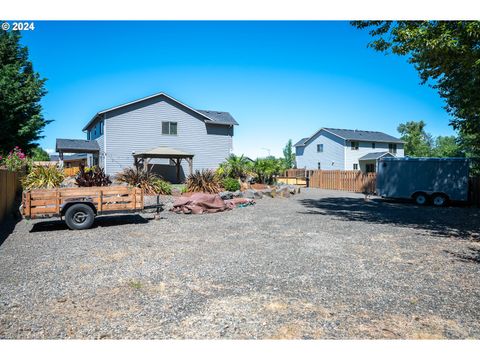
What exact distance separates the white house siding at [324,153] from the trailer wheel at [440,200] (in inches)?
1016

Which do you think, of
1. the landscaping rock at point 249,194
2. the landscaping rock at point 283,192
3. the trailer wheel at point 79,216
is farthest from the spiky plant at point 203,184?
the trailer wheel at point 79,216

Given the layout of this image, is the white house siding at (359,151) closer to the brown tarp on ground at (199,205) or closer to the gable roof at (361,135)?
the gable roof at (361,135)

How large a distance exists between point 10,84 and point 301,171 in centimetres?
3032

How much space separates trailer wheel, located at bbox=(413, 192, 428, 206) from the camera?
693 inches

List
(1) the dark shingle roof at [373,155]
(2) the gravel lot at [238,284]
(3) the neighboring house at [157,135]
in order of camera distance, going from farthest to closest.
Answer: (1) the dark shingle roof at [373,155]
(3) the neighboring house at [157,135]
(2) the gravel lot at [238,284]

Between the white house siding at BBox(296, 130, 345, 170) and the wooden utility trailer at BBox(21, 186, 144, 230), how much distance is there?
37.6m

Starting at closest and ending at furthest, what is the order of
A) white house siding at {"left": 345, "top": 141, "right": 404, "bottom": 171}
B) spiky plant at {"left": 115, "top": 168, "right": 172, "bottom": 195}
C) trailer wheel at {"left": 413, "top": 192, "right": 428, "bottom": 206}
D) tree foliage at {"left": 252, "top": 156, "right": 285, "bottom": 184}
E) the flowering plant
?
the flowering plant < spiky plant at {"left": 115, "top": 168, "right": 172, "bottom": 195} < trailer wheel at {"left": 413, "top": 192, "right": 428, "bottom": 206} < tree foliage at {"left": 252, "top": 156, "right": 285, "bottom": 184} < white house siding at {"left": 345, "top": 141, "right": 404, "bottom": 171}

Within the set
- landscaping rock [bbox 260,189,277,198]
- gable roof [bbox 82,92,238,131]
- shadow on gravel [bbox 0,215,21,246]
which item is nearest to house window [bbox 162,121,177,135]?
gable roof [bbox 82,92,238,131]

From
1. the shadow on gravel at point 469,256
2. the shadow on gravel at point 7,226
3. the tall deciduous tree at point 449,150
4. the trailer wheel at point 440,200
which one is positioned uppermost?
the tall deciduous tree at point 449,150

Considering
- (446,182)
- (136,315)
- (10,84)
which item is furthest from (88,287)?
(10,84)

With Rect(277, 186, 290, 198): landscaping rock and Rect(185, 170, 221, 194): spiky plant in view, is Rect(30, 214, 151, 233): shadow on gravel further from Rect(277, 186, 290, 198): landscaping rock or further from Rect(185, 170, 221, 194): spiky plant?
Rect(277, 186, 290, 198): landscaping rock

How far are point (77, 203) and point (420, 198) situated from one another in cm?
1741

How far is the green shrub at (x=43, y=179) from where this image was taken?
13547 millimetres
